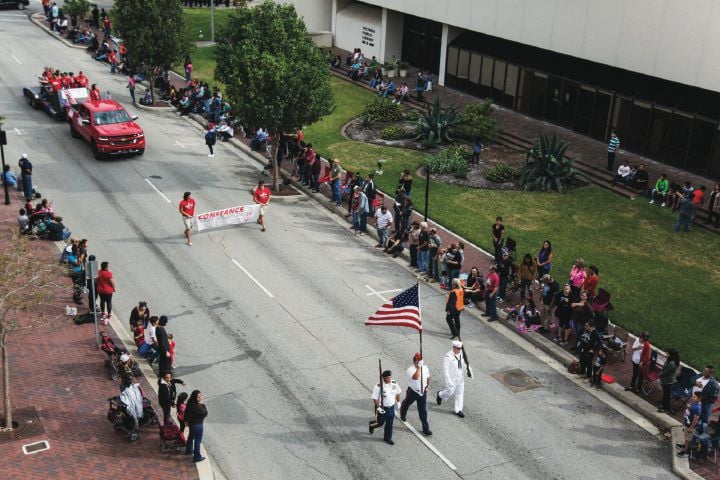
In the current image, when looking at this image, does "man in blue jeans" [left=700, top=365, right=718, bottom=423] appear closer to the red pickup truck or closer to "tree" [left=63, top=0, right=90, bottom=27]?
the red pickup truck

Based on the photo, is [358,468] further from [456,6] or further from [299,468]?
[456,6]

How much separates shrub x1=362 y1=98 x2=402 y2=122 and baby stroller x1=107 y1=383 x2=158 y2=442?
2690 cm

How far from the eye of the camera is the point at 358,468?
54.0ft

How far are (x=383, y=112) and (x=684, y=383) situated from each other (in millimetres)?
26051

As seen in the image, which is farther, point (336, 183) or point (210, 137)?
point (210, 137)

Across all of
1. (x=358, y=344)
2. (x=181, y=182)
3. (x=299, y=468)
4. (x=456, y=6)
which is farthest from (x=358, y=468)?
(x=456, y=6)

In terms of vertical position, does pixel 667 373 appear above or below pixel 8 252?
below

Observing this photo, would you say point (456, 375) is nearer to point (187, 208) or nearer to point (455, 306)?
point (455, 306)

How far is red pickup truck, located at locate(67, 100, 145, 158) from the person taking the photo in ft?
113

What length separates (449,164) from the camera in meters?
35.1

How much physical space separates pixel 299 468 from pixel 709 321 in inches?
508

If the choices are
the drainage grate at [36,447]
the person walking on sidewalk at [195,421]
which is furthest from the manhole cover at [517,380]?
the drainage grate at [36,447]

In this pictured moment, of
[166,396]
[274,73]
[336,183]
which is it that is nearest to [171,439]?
[166,396]

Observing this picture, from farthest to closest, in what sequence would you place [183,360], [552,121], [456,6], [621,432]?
1. [456,6]
2. [552,121]
3. [183,360]
4. [621,432]
